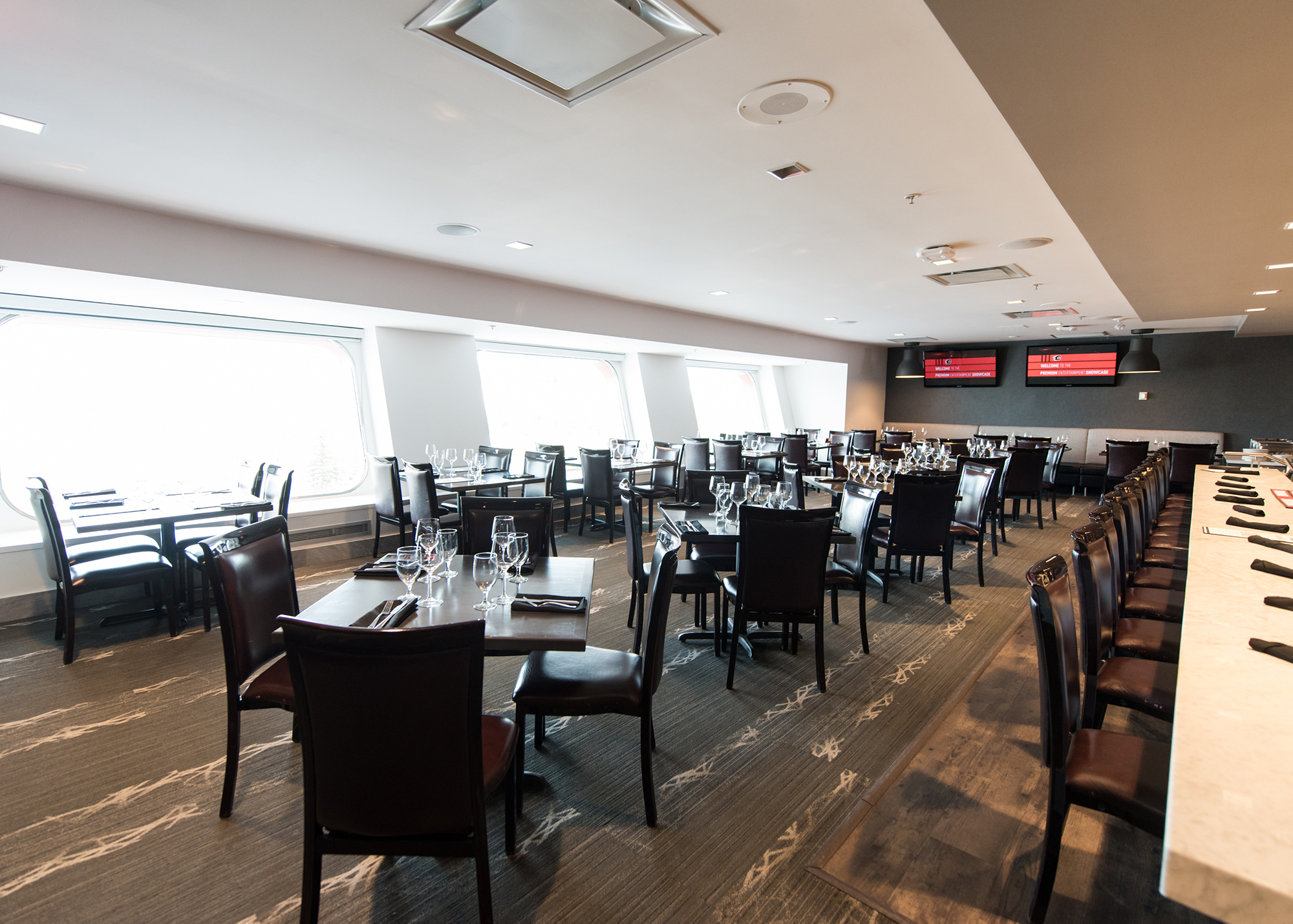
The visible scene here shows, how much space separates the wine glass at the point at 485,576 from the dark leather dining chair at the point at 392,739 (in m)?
0.72

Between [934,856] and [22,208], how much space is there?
621 centimetres

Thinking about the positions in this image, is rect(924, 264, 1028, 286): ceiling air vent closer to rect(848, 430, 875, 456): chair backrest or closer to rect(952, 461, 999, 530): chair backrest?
rect(952, 461, 999, 530): chair backrest

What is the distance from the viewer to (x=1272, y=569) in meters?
2.21

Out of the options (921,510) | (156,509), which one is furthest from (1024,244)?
(156,509)

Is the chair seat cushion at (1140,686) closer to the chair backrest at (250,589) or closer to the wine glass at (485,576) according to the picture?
the wine glass at (485,576)

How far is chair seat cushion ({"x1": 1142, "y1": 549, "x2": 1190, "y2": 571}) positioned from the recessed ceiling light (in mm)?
6617

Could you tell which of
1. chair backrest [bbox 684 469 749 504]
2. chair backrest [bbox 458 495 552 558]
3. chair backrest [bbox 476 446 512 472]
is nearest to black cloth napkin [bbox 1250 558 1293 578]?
chair backrest [bbox 684 469 749 504]

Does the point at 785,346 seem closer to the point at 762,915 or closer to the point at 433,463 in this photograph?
the point at 433,463

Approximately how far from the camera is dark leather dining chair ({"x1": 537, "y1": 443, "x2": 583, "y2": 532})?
6875 millimetres

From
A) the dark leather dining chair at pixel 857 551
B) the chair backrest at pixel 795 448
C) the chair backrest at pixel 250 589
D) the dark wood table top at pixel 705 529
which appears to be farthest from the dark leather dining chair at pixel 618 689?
the chair backrest at pixel 795 448

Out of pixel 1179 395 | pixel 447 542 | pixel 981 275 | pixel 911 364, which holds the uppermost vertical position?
pixel 981 275

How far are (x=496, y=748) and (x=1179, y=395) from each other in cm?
1415

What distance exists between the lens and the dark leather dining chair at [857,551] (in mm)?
3598

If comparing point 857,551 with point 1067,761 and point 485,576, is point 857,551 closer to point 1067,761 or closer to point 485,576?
point 1067,761
